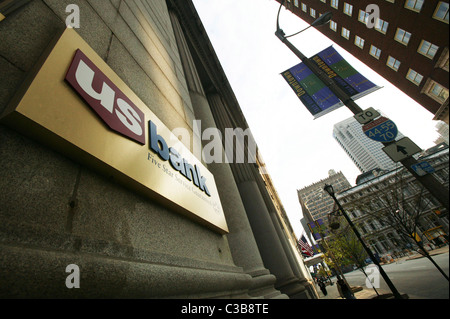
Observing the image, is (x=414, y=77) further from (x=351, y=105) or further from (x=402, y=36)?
(x=351, y=105)

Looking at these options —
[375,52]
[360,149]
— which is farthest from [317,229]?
[360,149]

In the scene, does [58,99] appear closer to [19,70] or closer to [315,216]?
[19,70]

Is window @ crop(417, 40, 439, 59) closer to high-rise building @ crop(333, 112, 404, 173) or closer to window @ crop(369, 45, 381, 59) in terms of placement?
window @ crop(369, 45, 381, 59)

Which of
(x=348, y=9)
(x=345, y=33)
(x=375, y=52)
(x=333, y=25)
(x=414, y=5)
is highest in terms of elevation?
(x=333, y=25)

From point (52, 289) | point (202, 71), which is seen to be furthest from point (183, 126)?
point (202, 71)

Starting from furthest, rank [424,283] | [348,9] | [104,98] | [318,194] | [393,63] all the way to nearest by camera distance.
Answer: [318,194] → [348,9] → [393,63] → [424,283] → [104,98]

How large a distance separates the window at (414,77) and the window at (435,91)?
1030 millimetres

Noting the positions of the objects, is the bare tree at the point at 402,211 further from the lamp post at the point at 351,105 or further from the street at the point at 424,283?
the lamp post at the point at 351,105

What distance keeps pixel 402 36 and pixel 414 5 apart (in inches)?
152

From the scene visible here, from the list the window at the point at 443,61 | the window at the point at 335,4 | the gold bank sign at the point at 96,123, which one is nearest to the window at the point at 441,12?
the window at the point at 443,61

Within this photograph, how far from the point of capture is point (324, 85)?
921cm

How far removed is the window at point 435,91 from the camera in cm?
2151

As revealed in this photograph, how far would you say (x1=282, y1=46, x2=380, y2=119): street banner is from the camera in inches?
314

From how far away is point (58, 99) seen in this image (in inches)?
52.3
